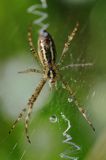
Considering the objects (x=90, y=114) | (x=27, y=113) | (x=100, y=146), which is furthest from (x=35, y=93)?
(x=100, y=146)

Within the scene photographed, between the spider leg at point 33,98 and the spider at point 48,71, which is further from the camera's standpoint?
the spider leg at point 33,98

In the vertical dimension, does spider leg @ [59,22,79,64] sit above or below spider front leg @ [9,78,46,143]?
above

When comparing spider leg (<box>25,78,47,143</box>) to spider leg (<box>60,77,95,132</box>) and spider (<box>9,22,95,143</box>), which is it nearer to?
spider (<box>9,22,95,143</box>)

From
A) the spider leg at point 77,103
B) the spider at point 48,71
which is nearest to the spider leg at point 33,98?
the spider at point 48,71

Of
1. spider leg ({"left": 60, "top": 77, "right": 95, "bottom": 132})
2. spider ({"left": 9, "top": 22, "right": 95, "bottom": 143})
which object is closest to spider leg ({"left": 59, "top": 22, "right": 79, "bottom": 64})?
spider ({"left": 9, "top": 22, "right": 95, "bottom": 143})

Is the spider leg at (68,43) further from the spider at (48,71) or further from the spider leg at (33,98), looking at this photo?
the spider leg at (33,98)

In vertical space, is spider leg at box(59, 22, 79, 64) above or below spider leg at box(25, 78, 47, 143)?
above

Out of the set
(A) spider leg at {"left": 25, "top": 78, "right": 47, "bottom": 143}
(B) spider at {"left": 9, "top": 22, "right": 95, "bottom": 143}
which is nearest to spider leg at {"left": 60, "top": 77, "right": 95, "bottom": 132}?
(B) spider at {"left": 9, "top": 22, "right": 95, "bottom": 143}

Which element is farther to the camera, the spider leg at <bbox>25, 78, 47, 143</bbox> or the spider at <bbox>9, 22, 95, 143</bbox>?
the spider leg at <bbox>25, 78, 47, 143</bbox>

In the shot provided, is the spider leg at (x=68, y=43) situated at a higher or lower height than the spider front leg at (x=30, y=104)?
higher

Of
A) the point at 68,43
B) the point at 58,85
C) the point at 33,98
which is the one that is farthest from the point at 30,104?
the point at 68,43
